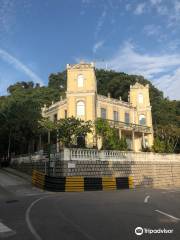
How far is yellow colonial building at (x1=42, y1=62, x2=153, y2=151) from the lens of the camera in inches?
1641

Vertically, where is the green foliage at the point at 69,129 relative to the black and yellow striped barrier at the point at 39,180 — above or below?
above

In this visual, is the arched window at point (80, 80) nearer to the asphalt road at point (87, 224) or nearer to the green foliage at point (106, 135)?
the green foliage at point (106, 135)

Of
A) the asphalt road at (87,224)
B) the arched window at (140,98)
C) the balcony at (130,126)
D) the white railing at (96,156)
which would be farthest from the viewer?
the arched window at (140,98)

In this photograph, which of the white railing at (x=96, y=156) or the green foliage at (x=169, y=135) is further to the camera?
the green foliage at (x=169, y=135)

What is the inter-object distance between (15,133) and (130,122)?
17511mm

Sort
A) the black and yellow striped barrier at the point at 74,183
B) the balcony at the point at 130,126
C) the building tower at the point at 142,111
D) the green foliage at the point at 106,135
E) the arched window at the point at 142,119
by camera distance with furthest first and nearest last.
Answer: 1. the arched window at the point at 142,119
2. the building tower at the point at 142,111
3. the balcony at the point at 130,126
4. the green foliage at the point at 106,135
5. the black and yellow striped barrier at the point at 74,183

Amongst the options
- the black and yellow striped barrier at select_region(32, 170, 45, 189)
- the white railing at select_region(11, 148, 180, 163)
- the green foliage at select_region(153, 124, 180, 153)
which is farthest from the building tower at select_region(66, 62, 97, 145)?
the black and yellow striped barrier at select_region(32, 170, 45, 189)

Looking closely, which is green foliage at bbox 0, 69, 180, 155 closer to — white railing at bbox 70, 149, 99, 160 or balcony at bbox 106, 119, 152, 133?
balcony at bbox 106, 119, 152, 133

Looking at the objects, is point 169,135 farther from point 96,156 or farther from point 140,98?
point 96,156

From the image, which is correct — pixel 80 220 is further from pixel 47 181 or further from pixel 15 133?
pixel 15 133

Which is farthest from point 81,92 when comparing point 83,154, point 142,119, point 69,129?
point 83,154

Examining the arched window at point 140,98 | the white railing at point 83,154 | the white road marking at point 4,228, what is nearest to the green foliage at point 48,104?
the arched window at point 140,98

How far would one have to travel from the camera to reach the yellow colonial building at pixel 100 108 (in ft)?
137

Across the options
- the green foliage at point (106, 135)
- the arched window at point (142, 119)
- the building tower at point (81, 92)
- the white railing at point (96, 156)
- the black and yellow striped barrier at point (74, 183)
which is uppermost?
the building tower at point (81, 92)
